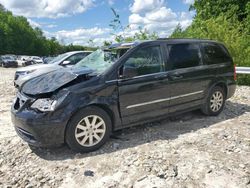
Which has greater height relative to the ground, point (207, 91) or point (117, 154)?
point (207, 91)

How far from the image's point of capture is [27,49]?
66.5m

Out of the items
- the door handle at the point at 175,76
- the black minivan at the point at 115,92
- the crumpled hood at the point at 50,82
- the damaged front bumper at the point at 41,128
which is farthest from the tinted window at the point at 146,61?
the damaged front bumper at the point at 41,128

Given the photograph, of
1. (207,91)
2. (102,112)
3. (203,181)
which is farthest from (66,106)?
(207,91)

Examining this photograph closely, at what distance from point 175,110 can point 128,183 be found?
2238mm

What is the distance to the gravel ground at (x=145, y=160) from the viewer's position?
11.3 ft

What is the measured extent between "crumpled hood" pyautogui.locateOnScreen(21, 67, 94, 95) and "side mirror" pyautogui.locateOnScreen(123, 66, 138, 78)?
562 millimetres

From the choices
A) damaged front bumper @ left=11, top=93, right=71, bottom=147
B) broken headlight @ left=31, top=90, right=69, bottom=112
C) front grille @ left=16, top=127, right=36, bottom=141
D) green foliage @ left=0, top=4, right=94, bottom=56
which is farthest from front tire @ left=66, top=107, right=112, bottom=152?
green foliage @ left=0, top=4, right=94, bottom=56

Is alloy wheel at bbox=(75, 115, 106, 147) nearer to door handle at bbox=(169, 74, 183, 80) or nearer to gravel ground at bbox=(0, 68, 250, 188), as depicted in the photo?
gravel ground at bbox=(0, 68, 250, 188)

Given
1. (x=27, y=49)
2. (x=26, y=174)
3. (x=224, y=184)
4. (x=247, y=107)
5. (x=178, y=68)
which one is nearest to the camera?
(x=224, y=184)

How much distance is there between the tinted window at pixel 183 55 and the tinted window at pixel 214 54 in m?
0.26

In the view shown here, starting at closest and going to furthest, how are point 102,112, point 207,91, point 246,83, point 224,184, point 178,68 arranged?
point 224,184 < point 102,112 < point 178,68 < point 207,91 < point 246,83

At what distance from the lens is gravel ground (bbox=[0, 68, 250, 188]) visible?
3.44m

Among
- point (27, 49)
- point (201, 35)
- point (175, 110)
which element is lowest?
point (175, 110)

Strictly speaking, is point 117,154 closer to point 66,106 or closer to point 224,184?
point 66,106
